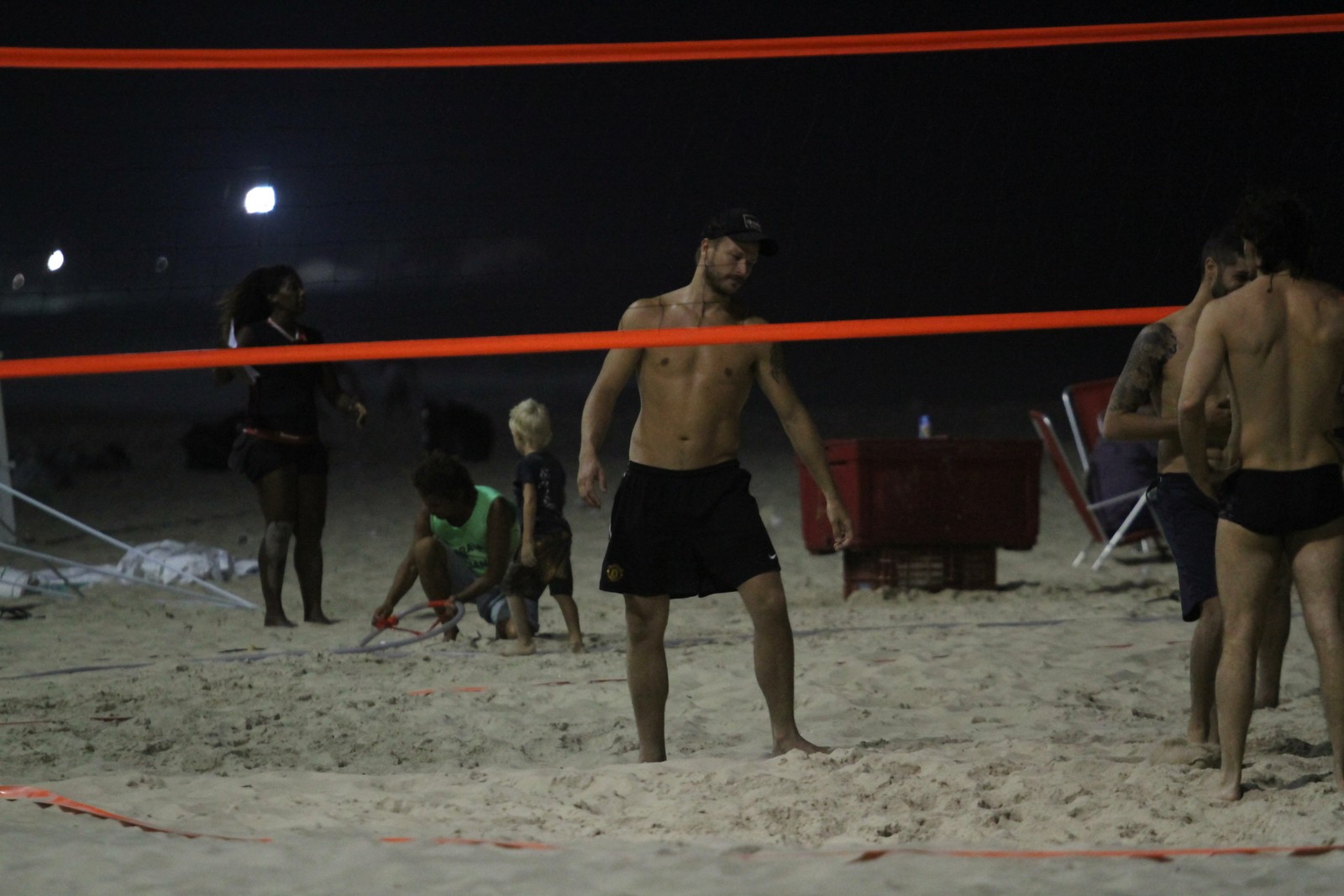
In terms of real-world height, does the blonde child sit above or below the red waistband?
below

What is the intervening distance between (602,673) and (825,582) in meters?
3.34

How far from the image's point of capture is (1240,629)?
116 inches

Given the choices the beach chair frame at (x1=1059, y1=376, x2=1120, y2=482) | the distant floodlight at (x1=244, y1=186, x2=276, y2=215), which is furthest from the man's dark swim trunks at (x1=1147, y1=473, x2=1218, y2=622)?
the beach chair frame at (x1=1059, y1=376, x2=1120, y2=482)

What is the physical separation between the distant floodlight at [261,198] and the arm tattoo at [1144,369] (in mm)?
2794

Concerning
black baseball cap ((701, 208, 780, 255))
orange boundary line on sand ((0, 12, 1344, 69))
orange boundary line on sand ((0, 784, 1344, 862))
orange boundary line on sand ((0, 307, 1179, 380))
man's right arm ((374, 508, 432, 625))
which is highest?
orange boundary line on sand ((0, 12, 1344, 69))

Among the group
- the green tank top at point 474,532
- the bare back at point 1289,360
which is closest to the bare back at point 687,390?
the bare back at point 1289,360

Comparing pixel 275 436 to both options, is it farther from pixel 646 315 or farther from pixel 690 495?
pixel 690 495

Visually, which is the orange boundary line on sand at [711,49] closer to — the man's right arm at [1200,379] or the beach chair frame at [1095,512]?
the man's right arm at [1200,379]

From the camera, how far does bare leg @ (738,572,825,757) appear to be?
350 centimetres

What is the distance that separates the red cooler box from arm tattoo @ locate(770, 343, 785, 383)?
12.4ft

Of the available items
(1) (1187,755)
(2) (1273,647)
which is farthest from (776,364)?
(2) (1273,647)

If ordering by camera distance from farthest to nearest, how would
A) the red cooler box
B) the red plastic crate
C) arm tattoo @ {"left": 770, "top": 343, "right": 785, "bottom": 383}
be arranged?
the red plastic crate
the red cooler box
arm tattoo @ {"left": 770, "top": 343, "right": 785, "bottom": 383}

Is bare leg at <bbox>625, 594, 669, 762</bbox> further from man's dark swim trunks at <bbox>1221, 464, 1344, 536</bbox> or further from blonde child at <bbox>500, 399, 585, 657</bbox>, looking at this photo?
blonde child at <bbox>500, 399, 585, 657</bbox>

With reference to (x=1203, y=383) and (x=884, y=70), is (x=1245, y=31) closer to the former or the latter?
(x=1203, y=383)
